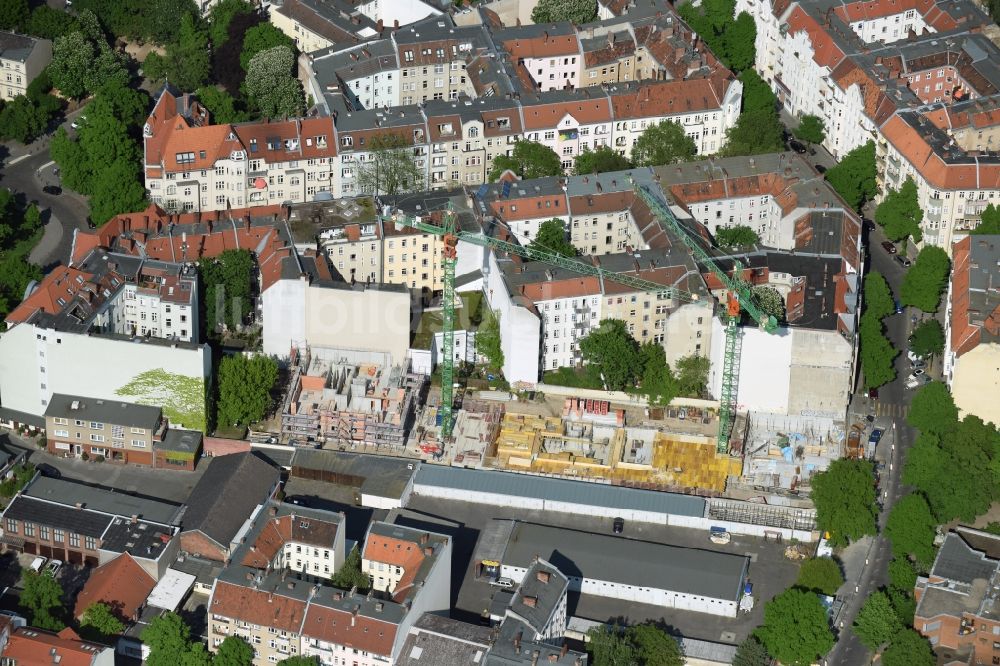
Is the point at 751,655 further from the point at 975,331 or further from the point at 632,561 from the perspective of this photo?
the point at 975,331

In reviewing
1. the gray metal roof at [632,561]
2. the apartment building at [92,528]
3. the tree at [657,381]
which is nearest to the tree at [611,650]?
the gray metal roof at [632,561]

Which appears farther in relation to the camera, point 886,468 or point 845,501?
point 886,468

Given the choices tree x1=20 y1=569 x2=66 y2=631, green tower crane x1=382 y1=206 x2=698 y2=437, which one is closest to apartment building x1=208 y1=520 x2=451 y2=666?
tree x1=20 y1=569 x2=66 y2=631

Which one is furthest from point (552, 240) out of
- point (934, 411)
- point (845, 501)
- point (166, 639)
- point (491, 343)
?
point (166, 639)

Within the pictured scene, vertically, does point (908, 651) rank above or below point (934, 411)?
below

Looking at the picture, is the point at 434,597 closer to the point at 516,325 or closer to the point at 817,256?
the point at 516,325

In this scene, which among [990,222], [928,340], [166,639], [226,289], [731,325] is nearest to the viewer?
[166,639]

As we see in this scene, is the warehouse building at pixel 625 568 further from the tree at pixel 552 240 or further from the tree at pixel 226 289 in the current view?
the tree at pixel 226 289
